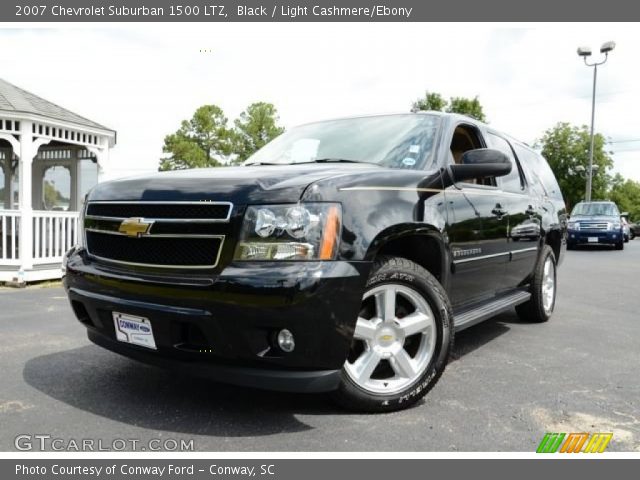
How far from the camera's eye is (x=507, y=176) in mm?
4848

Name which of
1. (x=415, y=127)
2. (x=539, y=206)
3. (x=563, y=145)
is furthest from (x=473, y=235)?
(x=563, y=145)

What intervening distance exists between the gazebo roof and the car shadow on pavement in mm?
7629

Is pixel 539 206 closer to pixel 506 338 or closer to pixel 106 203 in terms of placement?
pixel 506 338

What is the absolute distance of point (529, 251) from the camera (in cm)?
508

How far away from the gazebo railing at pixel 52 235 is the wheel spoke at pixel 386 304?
848 centimetres

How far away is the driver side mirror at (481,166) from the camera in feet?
11.6

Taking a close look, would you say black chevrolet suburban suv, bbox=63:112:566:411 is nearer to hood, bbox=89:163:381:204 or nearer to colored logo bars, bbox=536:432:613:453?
hood, bbox=89:163:381:204

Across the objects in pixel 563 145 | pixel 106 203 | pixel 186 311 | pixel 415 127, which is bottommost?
pixel 186 311

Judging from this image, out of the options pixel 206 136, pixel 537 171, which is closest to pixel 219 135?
pixel 206 136

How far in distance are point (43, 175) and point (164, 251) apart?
41.7ft

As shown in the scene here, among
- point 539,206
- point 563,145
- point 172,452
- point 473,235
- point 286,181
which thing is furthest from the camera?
point 563,145

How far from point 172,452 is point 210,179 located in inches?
52.8

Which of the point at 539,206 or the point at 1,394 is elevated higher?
the point at 539,206

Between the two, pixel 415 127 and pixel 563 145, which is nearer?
pixel 415 127
